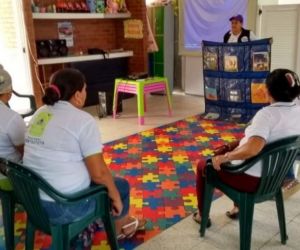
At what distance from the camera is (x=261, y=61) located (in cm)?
435

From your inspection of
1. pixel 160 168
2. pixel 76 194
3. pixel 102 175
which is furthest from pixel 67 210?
pixel 160 168

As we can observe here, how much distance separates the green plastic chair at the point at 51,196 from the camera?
1.48 meters

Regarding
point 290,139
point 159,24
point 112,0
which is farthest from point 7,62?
point 290,139

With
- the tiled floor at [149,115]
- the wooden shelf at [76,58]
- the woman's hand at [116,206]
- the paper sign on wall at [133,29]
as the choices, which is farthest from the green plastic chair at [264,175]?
the paper sign on wall at [133,29]

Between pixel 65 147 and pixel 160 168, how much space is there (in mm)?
1795

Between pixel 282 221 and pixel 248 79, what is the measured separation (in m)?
2.72

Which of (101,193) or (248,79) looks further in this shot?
(248,79)

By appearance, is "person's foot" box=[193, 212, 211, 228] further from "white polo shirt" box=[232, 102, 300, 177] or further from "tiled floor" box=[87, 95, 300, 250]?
"white polo shirt" box=[232, 102, 300, 177]

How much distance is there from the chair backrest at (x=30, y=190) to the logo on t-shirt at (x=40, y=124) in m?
0.17

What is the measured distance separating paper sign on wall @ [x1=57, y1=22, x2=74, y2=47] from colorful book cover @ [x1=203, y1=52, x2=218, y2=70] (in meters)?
2.41

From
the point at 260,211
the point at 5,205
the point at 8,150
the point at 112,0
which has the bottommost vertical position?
the point at 260,211

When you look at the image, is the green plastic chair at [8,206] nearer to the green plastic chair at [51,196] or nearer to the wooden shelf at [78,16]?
the green plastic chair at [51,196]

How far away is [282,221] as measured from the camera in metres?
2.06

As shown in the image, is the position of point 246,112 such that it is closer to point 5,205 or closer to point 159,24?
point 159,24
